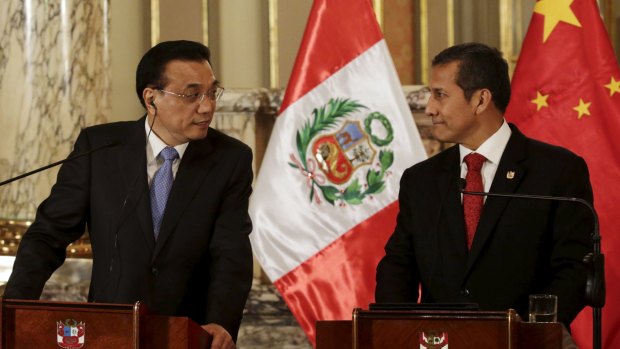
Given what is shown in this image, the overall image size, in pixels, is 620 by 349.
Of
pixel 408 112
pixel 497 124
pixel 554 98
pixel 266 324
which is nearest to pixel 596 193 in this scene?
pixel 554 98

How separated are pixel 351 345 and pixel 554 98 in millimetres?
2563

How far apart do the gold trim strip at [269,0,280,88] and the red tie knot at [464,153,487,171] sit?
2.64 metres

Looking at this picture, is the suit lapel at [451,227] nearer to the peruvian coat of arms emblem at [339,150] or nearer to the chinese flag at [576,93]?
the chinese flag at [576,93]

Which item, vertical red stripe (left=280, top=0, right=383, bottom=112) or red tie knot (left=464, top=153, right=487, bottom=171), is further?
vertical red stripe (left=280, top=0, right=383, bottom=112)

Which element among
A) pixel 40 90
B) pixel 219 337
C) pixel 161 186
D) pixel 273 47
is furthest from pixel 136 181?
pixel 273 47

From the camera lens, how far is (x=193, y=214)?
3463 mm

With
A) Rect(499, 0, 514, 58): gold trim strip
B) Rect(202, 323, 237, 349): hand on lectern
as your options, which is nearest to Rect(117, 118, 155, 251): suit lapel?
Rect(202, 323, 237, 349): hand on lectern

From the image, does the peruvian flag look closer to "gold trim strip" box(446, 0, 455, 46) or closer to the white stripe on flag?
the white stripe on flag

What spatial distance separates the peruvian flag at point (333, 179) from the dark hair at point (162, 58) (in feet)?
5.39

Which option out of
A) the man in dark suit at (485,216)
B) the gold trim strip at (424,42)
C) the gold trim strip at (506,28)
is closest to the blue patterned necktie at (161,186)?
the man in dark suit at (485,216)

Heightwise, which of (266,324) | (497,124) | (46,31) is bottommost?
(266,324)

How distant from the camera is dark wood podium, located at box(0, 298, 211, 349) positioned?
279 cm

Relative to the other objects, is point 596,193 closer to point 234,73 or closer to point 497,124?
point 497,124

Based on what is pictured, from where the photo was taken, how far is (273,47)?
6.32 m
